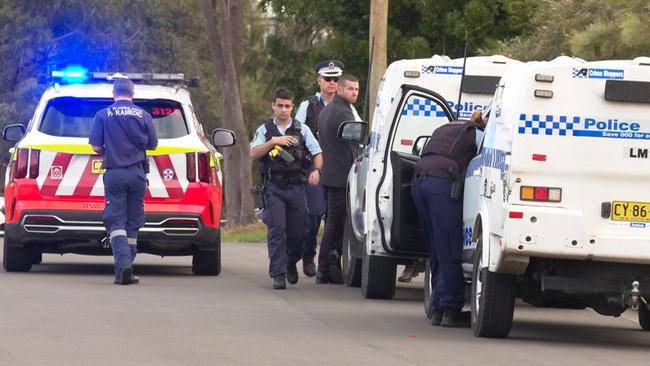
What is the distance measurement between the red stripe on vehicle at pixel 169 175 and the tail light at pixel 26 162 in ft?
3.61

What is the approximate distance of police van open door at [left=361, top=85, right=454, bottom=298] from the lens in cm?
1340

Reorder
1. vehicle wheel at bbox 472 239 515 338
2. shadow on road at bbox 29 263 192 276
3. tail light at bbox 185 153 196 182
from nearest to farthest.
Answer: vehicle wheel at bbox 472 239 515 338 → tail light at bbox 185 153 196 182 → shadow on road at bbox 29 263 192 276

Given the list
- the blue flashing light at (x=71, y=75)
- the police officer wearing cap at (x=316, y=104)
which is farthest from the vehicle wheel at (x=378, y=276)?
the blue flashing light at (x=71, y=75)

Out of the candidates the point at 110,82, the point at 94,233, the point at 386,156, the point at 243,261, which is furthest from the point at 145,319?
the point at 243,261

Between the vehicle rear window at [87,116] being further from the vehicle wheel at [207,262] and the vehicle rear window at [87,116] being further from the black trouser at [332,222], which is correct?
the black trouser at [332,222]

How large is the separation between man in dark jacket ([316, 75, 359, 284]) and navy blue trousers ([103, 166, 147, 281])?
221cm

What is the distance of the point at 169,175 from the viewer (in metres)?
15.8

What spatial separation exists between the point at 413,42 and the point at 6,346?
23512 millimetres

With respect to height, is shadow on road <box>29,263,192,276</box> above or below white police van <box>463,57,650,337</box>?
below

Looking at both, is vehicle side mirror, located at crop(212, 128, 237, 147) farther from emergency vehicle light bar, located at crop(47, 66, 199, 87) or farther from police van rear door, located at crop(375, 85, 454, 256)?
police van rear door, located at crop(375, 85, 454, 256)

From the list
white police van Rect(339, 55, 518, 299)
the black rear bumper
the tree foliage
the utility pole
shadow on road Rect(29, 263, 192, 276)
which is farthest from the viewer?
the utility pole

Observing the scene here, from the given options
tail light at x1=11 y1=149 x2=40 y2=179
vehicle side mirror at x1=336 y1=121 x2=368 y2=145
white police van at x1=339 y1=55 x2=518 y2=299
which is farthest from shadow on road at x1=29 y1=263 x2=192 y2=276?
vehicle side mirror at x1=336 y1=121 x2=368 y2=145

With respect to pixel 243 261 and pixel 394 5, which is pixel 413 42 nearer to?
pixel 394 5

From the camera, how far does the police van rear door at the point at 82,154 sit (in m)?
15.6
